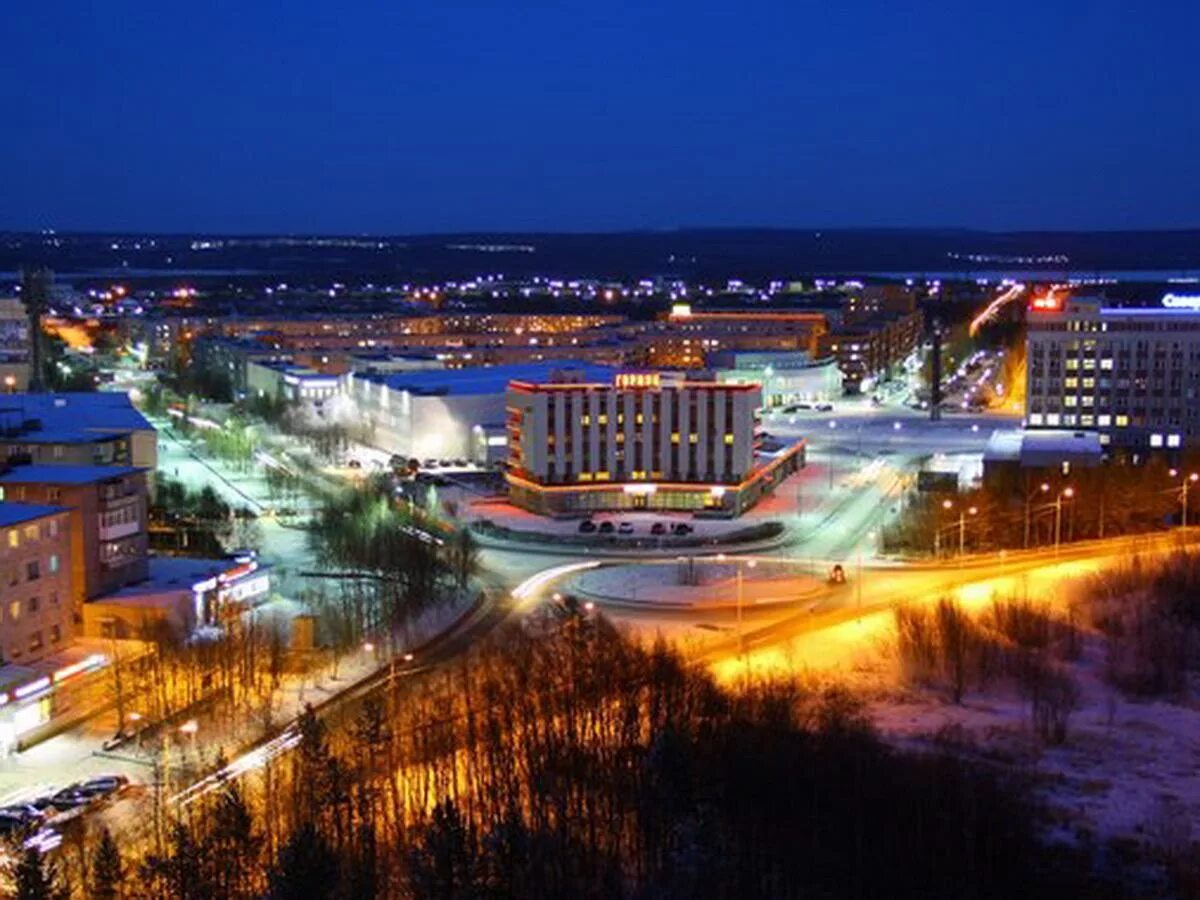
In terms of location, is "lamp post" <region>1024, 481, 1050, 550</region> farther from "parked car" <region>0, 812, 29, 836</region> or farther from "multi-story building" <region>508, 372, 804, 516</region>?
"parked car" <region>0, 812, 29, 836</region>

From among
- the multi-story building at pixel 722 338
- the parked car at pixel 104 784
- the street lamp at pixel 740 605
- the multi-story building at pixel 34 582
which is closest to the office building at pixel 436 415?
the street lamp at pixel 740 605

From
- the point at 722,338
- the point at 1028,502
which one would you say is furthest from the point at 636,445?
the point at 722,338

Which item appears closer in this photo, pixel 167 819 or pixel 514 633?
pixel 167 819

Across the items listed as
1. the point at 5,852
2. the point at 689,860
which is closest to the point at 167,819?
the point at 5,852

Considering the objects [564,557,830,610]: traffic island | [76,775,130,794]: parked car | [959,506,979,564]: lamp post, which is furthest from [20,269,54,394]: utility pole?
[76,775,130,794]: parked car

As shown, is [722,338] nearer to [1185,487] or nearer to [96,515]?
[1185,487]

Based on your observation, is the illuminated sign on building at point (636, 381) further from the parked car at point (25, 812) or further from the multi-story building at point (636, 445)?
the parked car at point (25, 812)

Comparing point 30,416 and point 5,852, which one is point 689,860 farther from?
point 30,416
